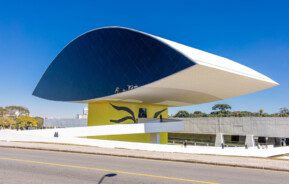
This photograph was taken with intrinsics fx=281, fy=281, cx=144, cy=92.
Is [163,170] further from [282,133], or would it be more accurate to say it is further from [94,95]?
[282,133]

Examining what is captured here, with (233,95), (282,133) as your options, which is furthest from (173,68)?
(282,133)

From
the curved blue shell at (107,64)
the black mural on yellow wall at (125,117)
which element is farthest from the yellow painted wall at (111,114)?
the curved blue shell at (107,64)

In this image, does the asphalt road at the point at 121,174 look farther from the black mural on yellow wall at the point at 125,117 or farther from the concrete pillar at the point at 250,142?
the concrete pillar at the point at 250,142

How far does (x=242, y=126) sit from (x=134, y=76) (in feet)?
112

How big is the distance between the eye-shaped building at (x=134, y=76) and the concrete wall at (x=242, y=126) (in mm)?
11899

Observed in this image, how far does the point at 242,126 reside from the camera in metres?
65.5

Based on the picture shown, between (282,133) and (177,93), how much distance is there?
88.0ft

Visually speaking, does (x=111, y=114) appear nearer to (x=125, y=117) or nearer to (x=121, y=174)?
(x=125, y=117)

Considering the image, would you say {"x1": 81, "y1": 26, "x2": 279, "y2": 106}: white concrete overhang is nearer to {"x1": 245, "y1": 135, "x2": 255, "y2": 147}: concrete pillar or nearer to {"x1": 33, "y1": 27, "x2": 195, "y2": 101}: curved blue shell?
{"x1": 33, "y1": 27, "x2": 195, "y2": 101}: curved blue shell

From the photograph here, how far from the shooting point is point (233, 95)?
55.9 meters

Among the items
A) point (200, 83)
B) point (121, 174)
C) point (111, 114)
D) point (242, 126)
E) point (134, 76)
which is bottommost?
point (121, 174)

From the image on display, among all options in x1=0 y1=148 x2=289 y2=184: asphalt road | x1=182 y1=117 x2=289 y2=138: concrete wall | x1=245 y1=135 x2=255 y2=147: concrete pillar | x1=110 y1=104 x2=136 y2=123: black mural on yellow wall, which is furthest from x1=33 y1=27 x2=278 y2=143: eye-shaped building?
x1=0 y1=148 x2=289 y2=184: asphalt road

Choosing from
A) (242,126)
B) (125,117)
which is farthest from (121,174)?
(242,126)

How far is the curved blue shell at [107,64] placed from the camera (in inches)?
1598
